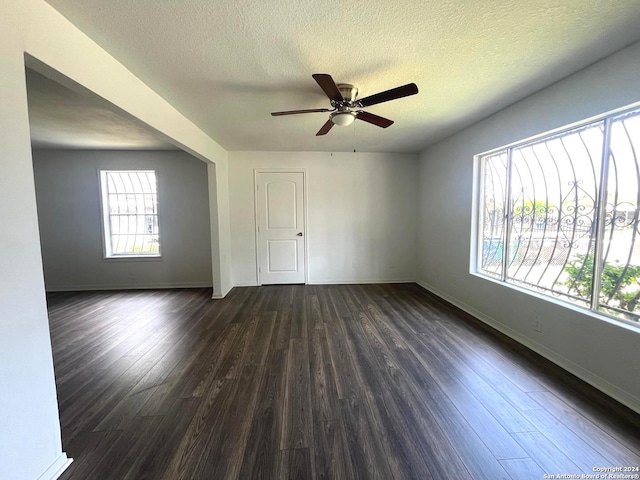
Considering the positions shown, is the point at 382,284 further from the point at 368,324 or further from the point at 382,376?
the point at 382,376

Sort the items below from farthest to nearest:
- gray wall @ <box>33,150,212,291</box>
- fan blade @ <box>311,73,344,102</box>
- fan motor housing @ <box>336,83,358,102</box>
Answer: gray wall @ <box>33,150,212,291</box> → fan motor housing @ <box>336,83,358,102</box> → fan blade @ <box>311,73,344,102</box>

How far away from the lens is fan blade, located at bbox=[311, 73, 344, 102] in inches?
66.9

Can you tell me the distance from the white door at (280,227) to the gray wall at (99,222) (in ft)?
3.43

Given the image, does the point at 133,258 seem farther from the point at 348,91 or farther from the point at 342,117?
the point at 348,91

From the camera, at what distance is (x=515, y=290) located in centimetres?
270

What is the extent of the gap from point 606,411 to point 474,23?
8.60 feet

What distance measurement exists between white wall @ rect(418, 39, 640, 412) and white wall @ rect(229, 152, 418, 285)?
59 centimetres

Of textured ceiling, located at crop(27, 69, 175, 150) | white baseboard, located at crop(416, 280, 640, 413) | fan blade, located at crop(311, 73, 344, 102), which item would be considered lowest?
white baseboard, located at crop(416, 280, 640, 413)

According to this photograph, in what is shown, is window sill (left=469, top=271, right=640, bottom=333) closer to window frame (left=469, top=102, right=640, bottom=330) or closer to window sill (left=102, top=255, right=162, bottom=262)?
window frame (left=469, top=102, right=640, bottom=330)

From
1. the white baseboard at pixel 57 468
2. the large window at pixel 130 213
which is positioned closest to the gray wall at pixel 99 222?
the large window at pixel 130 213

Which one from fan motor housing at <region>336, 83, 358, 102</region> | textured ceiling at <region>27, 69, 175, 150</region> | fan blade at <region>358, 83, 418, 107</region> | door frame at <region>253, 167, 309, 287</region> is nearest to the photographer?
fan blade at <region>358, 83, 418, 107</region>

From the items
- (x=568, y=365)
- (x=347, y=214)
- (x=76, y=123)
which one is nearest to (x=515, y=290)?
(x=568, y=365)

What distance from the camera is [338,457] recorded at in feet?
4.51

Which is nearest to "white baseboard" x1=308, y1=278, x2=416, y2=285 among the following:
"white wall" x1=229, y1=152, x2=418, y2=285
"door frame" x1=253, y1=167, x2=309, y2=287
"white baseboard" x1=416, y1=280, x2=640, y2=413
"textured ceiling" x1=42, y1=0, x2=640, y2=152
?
"white wall" x1=229, y1=152, x2=418, y2=285
